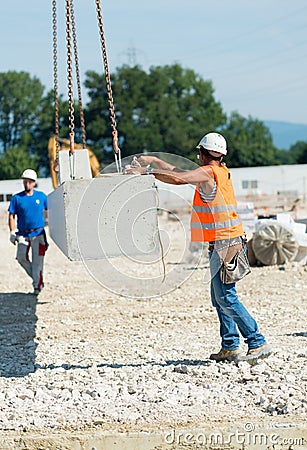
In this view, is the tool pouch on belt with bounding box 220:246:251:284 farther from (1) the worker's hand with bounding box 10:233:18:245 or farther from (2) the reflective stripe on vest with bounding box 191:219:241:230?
(1) the worker's hand with bounding box 10:233:18:245

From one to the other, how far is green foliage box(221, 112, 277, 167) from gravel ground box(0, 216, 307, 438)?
73.0m

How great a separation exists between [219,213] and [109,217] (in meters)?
0.95

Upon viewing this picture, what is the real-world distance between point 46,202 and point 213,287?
616 centimetres

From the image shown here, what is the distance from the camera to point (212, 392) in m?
6.69

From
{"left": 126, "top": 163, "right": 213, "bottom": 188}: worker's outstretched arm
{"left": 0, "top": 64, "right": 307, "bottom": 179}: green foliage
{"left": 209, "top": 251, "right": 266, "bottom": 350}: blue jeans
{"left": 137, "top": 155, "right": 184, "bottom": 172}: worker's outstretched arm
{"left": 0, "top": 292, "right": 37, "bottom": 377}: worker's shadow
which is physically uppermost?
{"left": 0, "top": 64, "right": 307, "bottom": 179}: green foliage

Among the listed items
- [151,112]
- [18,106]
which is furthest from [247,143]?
[18,106]

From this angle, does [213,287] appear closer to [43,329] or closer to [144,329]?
[144,329]

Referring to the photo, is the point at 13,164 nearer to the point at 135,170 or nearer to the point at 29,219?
the point at 29,219

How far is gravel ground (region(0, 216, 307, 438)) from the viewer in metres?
6.24

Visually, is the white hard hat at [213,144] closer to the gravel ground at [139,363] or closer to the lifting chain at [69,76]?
the lifting chain at [69,76]

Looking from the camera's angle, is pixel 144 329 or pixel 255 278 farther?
pixel 255 278

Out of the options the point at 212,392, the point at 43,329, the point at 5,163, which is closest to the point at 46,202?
the point at 43,329

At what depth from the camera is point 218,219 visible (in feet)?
24.3

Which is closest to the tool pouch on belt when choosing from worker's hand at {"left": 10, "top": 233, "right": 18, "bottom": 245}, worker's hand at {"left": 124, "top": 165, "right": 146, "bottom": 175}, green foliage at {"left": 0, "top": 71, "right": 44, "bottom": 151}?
worker's hand at {"left": 124, "top": 165, "right": 146, "bottom": 175}
